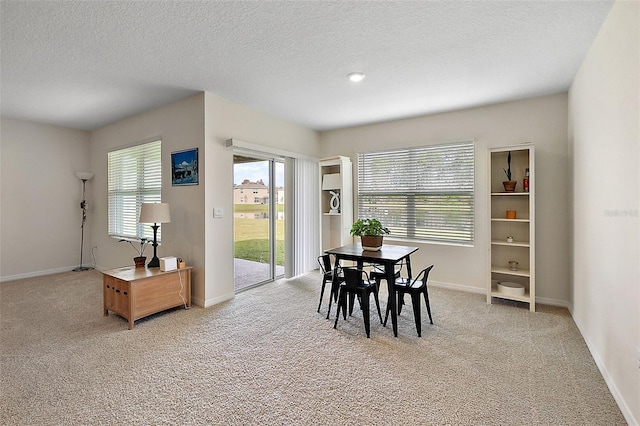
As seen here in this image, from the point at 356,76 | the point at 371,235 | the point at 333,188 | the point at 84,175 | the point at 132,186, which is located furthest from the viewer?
the point at 84,175

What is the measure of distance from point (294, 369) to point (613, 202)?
8.13 ft

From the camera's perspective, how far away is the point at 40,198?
507 centimetres

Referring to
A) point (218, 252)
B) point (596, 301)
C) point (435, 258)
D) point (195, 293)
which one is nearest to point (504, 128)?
point (435, 258)

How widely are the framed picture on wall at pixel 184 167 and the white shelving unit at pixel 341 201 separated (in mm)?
2083

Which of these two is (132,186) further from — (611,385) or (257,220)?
(611,385)

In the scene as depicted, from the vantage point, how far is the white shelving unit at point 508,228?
3547 millimetres

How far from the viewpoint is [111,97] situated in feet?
12.2

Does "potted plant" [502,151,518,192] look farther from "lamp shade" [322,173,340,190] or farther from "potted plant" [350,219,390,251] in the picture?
"lamp shade" [322,173,340,190]

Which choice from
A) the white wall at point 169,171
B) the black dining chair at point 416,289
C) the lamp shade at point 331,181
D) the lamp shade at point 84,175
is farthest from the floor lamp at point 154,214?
the lamp shade at point 84,175

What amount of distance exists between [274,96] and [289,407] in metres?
3.17

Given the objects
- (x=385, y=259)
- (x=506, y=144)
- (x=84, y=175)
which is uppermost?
(x=506, y=144)

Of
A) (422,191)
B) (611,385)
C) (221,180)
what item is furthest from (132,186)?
(611,385)

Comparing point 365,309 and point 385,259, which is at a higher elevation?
point 385,259

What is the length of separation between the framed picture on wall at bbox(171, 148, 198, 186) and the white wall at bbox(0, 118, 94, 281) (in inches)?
115
